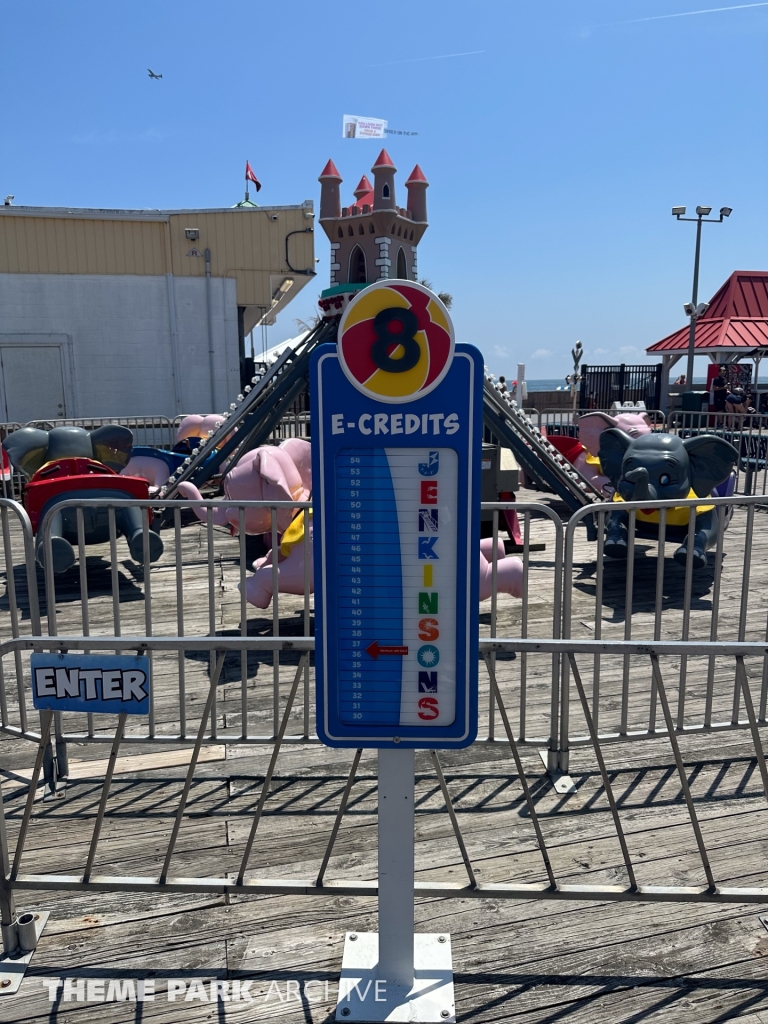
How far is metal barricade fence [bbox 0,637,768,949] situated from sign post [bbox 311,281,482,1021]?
266 millimetres

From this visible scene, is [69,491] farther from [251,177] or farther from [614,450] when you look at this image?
[251,177]

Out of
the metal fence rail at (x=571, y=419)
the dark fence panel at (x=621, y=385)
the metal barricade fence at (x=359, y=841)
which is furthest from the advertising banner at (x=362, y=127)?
the dark fence panel at (x=621, y=385)

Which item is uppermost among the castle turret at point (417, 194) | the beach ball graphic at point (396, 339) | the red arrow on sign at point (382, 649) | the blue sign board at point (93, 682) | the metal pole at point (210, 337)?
the castle turret at point (417, 194)

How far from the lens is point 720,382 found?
82.8 feet

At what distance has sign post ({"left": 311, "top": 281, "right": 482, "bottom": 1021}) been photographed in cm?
223

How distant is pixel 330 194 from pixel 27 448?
663cm

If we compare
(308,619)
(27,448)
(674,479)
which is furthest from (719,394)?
(308,619)

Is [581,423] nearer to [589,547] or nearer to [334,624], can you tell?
[589,547]

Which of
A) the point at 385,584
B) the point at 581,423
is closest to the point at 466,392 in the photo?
the point at 385,584

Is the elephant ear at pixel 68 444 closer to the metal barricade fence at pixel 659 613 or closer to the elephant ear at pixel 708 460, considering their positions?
the metal barricade fence at pixel 659 613

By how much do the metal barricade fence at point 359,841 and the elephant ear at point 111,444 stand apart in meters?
7.37

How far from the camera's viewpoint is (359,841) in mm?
3490

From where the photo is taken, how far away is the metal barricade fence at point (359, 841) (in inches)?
107

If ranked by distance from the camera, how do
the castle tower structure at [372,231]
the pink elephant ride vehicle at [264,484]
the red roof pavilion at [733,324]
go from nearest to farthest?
the pink elephant ride vehicle at [264,484]
the castle tower structure at [372,231]
the red roof pavilion at [733,324]
